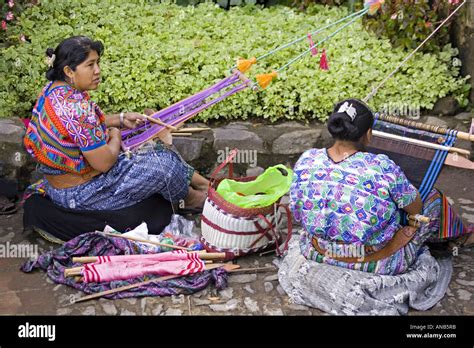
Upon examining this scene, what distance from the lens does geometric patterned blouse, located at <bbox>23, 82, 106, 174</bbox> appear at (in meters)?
4.44

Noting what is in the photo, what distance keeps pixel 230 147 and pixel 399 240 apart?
182cm

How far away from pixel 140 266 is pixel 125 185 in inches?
25.8

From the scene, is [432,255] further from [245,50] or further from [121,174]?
[245,50]

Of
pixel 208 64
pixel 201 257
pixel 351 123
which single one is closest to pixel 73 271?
pixel 201 257

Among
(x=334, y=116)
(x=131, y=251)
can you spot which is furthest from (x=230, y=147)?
(x=334, y=116)

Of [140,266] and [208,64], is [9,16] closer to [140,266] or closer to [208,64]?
[208,64]

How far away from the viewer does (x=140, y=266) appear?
13.8ft

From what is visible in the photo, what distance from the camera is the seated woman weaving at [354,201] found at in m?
3.79

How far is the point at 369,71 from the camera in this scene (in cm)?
595

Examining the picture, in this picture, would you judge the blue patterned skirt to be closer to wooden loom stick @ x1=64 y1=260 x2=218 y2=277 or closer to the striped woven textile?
wooden loom stick @ x1=64 y1=260 x2=218 y2=277

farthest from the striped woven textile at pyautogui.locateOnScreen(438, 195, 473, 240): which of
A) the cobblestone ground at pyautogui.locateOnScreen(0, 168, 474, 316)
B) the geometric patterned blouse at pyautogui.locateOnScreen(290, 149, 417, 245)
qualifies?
the geometric patterned blouse at pyautogui.locateOnScreen(290, 149, 417, 245)

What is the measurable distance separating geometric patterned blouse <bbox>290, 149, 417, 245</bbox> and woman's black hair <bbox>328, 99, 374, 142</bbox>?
0.11 meters

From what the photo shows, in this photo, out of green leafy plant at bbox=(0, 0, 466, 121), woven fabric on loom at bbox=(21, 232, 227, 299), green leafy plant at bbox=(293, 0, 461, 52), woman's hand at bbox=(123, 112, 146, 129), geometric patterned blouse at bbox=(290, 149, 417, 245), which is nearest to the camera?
geometric patterned blouse at bbox=(290, 149, 417, 245)

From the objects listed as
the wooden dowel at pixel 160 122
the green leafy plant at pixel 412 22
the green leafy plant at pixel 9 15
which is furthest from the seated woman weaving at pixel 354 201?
the green leafy plant at pixel 9 15
